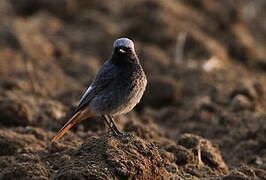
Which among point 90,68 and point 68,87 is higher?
point 90,68

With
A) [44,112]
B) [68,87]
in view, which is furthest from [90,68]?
[44,112]

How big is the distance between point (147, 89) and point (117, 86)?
14.8 feet

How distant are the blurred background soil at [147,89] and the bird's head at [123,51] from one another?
108 cm

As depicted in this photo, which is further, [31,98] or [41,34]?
[41,34]

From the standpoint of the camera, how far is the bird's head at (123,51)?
27.5 ft

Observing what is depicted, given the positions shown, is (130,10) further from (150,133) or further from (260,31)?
(150,133)

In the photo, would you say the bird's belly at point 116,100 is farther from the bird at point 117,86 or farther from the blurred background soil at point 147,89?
the blurred background soil at point 147,89

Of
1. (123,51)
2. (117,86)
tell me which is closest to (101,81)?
(117,86)

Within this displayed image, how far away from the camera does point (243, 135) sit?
10367mm

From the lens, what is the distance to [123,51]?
8.36 metres

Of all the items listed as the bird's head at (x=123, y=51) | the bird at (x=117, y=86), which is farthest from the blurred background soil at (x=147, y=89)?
the bird's head at (x=123, y=51)

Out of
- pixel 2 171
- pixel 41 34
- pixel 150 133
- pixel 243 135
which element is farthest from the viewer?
pixel 41 34

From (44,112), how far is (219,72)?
4759 mm

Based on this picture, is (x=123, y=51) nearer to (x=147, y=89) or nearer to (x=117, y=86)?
(x=117, y=86)
